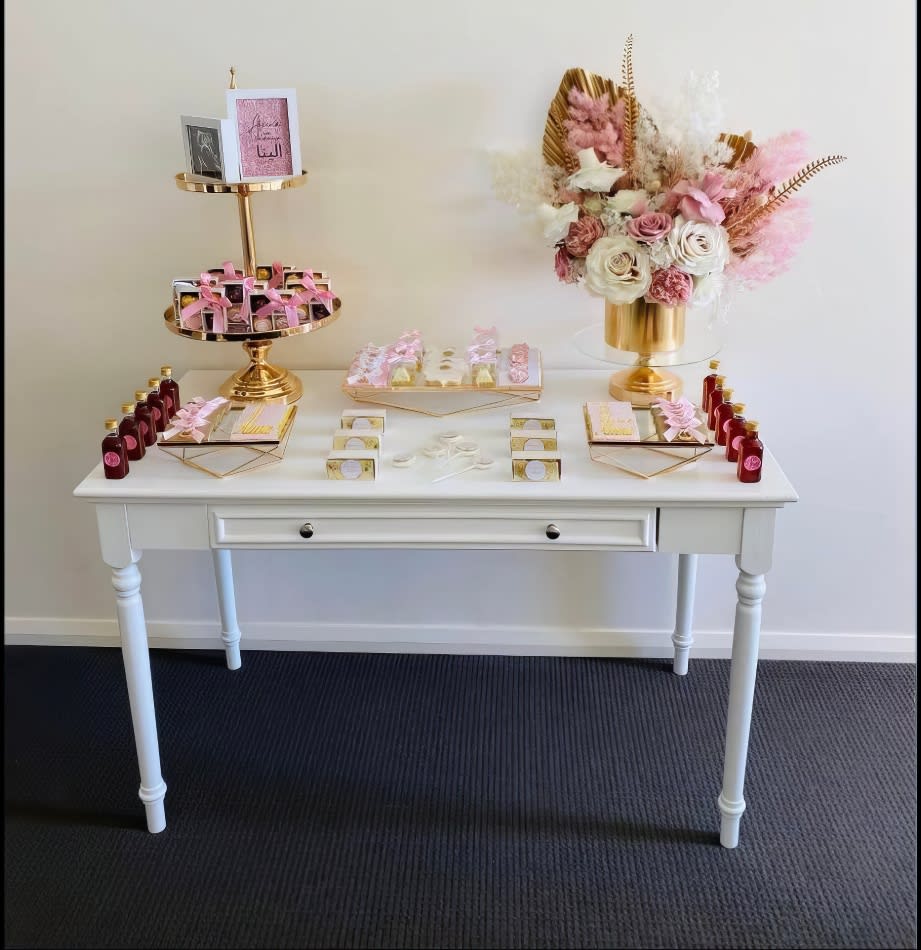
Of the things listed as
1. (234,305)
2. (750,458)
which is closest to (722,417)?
(750,458)

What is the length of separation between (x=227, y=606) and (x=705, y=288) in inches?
52.8

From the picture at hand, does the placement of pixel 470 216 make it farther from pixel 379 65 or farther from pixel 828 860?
pixel 828 860

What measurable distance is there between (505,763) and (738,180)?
126 centimetres

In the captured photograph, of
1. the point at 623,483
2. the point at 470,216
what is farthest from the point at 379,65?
the point at 623,483

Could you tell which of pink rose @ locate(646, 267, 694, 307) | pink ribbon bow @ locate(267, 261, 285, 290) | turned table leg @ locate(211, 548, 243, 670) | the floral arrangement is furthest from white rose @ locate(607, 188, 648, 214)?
turned table leg @ locate(211, 548, 243, 670)

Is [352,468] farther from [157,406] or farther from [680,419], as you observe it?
[680,419]

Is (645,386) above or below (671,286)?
below

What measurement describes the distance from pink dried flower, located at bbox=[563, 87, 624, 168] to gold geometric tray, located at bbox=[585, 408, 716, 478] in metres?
0.52

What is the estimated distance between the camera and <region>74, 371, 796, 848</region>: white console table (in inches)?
71.4

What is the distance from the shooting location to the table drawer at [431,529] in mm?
1836

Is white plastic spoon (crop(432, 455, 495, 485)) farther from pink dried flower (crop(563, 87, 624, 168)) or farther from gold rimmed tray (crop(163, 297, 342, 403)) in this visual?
pink dried flower (crop(563, 87, 624, 168))

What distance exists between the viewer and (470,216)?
2.27m

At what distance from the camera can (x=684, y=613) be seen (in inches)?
98.5

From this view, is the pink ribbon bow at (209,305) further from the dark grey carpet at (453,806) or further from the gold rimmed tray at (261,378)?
the dark grey carpet at (453,806)
